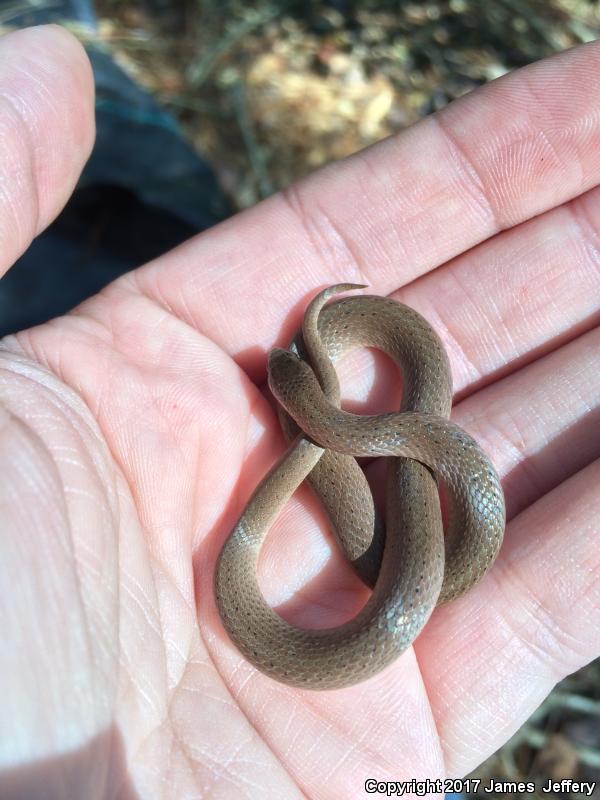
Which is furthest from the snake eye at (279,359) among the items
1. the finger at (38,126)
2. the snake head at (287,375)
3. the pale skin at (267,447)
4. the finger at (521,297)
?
the finger at (38,126)

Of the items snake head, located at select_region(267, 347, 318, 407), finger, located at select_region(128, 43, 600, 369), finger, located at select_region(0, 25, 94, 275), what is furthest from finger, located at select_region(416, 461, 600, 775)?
finger, located at select_region(0, 25, 94, 275)

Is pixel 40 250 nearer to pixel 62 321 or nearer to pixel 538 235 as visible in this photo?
pixel 62 321

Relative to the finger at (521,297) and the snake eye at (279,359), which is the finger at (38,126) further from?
the finger at (521,297)

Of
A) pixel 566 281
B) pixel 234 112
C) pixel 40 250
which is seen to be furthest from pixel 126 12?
pixel 566 281

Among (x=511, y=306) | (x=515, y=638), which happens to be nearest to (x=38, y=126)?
(x=511, y=306)

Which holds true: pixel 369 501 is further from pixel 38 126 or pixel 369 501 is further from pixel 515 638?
pixel 38 126
